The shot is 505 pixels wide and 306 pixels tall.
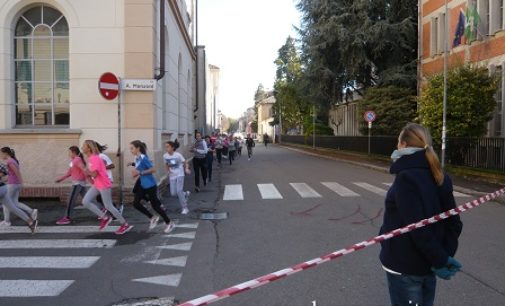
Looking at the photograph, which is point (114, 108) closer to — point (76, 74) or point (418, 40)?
point (76, 74)

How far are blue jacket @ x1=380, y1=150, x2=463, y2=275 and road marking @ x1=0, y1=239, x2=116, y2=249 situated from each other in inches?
221

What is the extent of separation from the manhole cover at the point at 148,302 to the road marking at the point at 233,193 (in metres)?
7.76

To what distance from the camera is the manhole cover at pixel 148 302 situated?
4.96 metres

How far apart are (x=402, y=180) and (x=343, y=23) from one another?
3159 centimetres

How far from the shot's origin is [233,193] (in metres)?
14.1

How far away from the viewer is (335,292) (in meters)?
5.26

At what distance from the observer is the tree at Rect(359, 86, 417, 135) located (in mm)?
29438

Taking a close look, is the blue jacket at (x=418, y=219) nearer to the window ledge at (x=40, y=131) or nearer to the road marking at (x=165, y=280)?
the road marking at (x=165, y=280)

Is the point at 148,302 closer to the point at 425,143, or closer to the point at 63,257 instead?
the point at 63,257

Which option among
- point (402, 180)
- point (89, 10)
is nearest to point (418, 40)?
point (89, 10)

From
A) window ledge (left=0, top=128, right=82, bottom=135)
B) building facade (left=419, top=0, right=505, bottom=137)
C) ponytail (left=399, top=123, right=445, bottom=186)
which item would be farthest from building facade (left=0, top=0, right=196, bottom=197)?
building facade (left=419, top=0, right=505, bottom=137)

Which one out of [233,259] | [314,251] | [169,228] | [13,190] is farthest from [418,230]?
[13,190]

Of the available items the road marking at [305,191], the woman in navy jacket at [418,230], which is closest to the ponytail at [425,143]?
the woman in navy jacket at [418,230]

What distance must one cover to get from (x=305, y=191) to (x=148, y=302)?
9.71 metres
